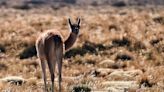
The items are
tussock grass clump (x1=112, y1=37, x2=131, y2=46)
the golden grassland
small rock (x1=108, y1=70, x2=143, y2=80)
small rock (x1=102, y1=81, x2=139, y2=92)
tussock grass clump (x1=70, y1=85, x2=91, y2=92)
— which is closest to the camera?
tussock grass clump (x1=70, y1=85, x2=91, y2=92)

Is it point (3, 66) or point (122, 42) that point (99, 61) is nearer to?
point (3, 66)

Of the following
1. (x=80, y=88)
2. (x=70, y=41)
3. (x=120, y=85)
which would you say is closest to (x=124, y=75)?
(x=120, y=85)

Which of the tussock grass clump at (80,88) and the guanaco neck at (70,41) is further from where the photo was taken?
the tussock grass clump at (80,88)

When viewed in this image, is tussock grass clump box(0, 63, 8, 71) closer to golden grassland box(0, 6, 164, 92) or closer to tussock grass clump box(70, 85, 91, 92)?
golden grassland box(0, 6, 164, 92)

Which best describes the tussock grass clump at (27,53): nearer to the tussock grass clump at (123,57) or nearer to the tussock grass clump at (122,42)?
the tussock grass clump at (123,57)

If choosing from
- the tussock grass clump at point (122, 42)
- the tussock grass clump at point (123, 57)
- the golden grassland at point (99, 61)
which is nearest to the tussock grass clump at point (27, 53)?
the golden grassland at point (99, 61)

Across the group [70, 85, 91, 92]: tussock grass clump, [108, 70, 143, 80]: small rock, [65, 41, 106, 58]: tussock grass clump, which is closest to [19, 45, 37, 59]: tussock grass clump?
[65, 41, 106, 58]: tussock grass clump

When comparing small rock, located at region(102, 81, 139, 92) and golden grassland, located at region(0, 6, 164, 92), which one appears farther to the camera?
golden grassland, located at region(0, 6, 164, 92)

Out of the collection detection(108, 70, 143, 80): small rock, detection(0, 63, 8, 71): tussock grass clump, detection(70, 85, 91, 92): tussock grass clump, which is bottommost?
detection(0, 63, 8, 71): tussock grass clump

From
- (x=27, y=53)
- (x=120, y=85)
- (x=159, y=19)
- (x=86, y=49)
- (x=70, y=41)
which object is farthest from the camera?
(x=159, y=19)

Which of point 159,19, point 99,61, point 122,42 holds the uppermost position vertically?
point 99,61

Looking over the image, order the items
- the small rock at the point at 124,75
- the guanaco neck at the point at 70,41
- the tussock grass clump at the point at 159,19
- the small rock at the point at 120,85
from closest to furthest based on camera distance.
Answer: the guanaco neck at the point at 70,41, the small rock at the point at 120,85, the small rock at the point at 124,75, the tussock grass clump at the point at 159,19

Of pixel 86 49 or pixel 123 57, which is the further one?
pixel 86 49

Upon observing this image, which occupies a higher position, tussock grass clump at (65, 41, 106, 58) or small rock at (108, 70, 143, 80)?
small rock at (108, 70, 143, 80)
